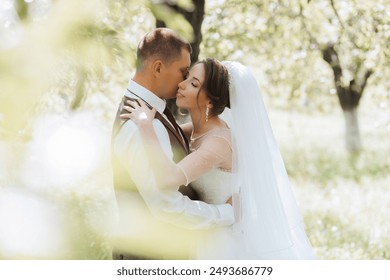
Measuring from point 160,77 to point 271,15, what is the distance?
687 centimetres

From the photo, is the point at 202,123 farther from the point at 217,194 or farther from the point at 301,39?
the point at 301,39

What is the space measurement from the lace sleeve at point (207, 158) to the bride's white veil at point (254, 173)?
0.29ft

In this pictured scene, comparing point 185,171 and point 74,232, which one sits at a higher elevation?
point 185,171

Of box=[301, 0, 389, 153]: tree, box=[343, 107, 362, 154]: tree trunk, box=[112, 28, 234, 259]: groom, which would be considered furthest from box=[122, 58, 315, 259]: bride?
box=[343, 107, 362, 154]: tree trunk

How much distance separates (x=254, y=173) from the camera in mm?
3580

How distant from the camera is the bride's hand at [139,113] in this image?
3.00 m

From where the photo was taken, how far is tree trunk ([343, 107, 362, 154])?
49.1ft

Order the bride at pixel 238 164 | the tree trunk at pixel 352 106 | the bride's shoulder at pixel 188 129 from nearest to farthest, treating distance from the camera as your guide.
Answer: the bride at pixel 238 164 < the bride's shoulder at pixel 188 129 < the tree trunk at pixel 352 106

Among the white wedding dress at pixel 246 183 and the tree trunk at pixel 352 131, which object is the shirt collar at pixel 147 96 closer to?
the white wedding dress at pixel 246 183

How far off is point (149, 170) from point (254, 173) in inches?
32.5

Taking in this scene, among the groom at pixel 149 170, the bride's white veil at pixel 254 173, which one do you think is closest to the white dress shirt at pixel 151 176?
the groom at pixel 149 170

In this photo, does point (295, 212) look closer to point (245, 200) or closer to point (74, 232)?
point (245, 200)
